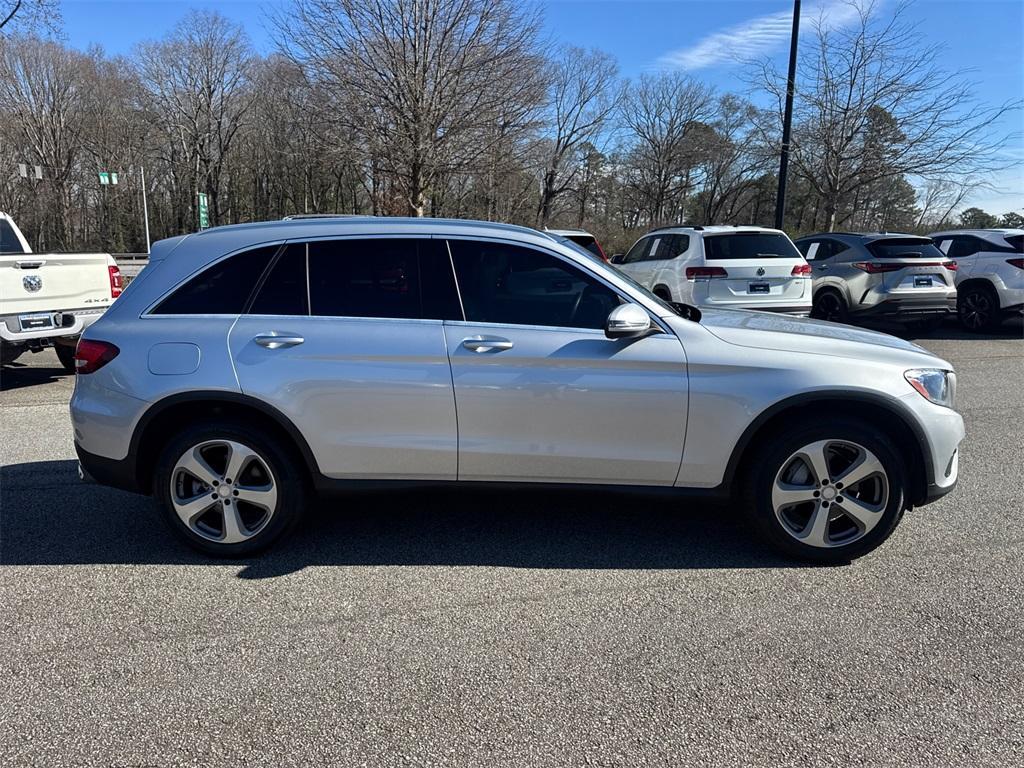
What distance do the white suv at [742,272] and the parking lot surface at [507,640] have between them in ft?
19.5

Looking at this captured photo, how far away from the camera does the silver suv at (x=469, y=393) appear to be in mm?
3672

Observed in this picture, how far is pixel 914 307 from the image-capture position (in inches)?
453

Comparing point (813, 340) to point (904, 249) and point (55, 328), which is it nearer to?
point (55, 328)

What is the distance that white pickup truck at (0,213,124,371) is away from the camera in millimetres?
7684

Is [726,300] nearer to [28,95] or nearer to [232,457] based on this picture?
[232,457]

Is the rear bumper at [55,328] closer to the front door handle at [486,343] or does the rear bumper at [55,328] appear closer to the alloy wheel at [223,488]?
the alloy wheel at [223,488]

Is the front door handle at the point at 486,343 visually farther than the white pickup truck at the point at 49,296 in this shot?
No

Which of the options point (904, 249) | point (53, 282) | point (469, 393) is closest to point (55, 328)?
point (53, 282)

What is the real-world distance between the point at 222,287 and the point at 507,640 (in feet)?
7.72

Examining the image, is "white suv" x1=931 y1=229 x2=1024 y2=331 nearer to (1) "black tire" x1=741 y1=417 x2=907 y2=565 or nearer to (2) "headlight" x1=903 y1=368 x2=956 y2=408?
(2) "headlight" x1=903 y1=368 x2=956 y2=408

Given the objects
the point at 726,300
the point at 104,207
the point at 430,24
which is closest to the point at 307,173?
the point at 104,207

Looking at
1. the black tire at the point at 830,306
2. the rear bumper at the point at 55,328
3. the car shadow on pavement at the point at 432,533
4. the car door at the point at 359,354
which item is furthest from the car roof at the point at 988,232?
the rear bumper at the point at 55,328

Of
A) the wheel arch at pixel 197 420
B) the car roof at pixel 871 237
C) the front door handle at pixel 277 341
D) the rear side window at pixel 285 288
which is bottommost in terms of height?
the wheel arch at pixel 197 420

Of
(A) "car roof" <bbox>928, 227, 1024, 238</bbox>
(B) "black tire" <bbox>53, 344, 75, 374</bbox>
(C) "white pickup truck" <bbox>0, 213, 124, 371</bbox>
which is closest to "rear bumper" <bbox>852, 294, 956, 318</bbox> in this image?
(A) "car roof" <bbox>928, 227, 1024, 238</bbox>
